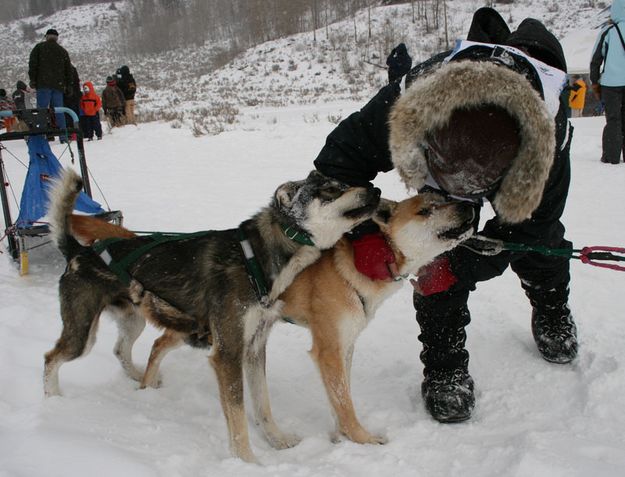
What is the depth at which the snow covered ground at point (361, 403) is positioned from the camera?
1.82 metres

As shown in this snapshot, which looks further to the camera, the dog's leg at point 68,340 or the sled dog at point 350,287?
the dog's leg at point 68,340

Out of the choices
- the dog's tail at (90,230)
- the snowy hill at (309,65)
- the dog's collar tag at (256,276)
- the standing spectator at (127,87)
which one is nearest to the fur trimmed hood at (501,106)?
the dog's collar tag at (256,276)

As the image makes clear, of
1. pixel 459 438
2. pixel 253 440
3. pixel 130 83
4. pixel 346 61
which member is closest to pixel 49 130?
pixel 253 440

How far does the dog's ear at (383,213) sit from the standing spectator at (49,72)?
9242mm

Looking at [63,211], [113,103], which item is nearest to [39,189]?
[63,211]

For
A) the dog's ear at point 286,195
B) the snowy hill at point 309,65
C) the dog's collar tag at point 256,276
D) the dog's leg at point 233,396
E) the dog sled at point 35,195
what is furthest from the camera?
the snowy hill at point 309,65

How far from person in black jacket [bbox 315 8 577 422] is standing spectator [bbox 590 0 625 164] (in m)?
4.34

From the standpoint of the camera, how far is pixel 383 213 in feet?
7.79

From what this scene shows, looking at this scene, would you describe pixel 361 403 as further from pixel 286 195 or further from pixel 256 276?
pixel 286 195

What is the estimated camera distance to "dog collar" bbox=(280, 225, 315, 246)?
7.47 feet

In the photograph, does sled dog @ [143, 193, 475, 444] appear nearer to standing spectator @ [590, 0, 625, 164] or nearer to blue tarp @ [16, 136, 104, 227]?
blue tarp @ [16, 136, 104, 227]

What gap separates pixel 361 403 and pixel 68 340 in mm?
1528

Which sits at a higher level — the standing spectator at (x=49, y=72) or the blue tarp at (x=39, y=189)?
the standing spectator at (x=49, y=72)

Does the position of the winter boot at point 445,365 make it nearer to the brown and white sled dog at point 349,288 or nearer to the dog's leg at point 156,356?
the brown and white sled dog at point 349,288
